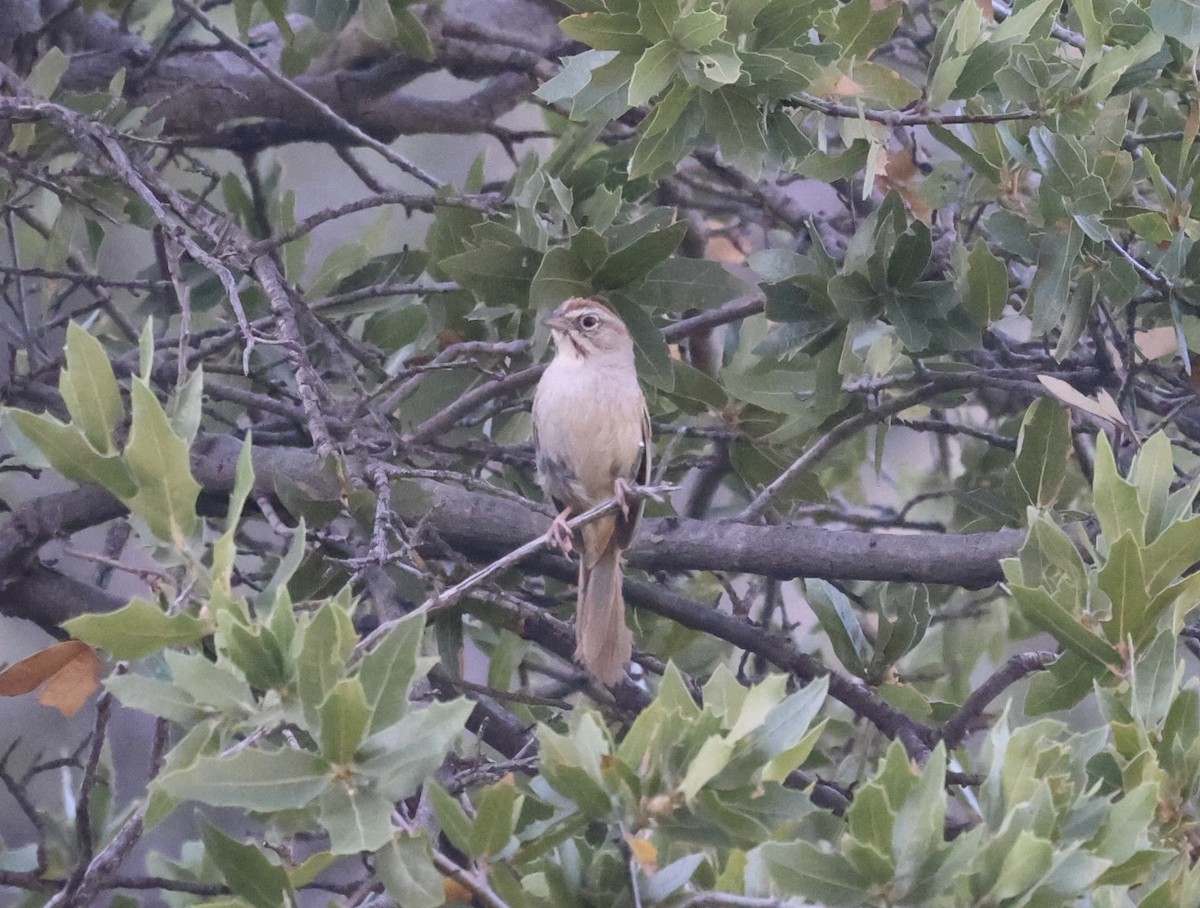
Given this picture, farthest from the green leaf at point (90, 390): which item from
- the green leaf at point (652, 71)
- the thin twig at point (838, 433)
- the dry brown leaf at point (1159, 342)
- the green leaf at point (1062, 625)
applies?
the dry brown leaf at point (1159, 342)

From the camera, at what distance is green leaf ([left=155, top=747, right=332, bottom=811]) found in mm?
1708

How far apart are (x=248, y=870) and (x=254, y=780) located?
0.25 metres

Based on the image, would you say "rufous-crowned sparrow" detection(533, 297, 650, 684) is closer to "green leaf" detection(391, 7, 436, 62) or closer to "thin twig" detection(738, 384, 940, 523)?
"thin twig" detection(738, 384, 940, 523)

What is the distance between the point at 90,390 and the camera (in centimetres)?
211

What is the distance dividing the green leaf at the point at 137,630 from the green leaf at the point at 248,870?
0.90 feet

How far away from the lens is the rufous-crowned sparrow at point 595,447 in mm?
3381

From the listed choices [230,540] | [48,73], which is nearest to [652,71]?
[230,540]

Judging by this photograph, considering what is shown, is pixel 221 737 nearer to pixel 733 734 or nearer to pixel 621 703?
pixel 733 734

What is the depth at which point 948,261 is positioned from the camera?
362 centimetres

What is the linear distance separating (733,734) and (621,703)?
5.73 feet

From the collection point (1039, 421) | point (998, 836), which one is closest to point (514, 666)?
point (1039, 421)

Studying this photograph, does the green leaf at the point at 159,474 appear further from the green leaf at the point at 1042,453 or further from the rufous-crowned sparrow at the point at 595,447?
the green leaf at the point at 1042,453

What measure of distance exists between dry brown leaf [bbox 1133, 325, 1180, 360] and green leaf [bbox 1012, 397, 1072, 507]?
57 centimetres

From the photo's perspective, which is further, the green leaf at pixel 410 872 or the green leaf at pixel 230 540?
the green leaf at pixel 230 540
